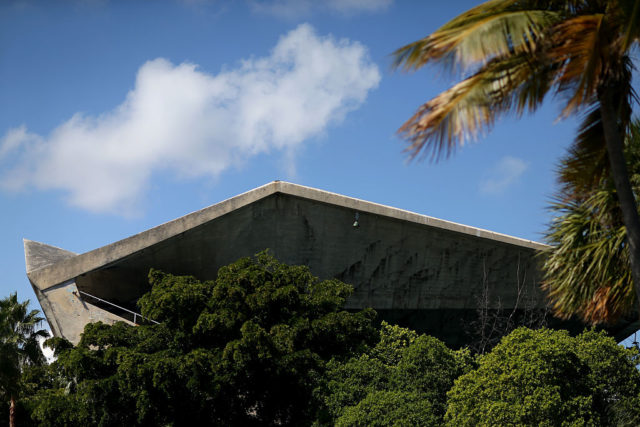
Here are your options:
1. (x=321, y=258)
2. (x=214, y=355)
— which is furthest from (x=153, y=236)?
(x=321, y=258)

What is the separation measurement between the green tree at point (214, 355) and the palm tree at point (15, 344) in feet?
12.3

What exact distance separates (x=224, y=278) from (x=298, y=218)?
4.74 meters

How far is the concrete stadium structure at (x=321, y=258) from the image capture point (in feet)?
66.7

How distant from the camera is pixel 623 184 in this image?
19.3 ft

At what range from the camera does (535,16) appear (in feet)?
17.4

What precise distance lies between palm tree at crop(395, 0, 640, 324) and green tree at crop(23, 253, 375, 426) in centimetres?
1120

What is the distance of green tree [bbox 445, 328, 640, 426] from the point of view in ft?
43.9

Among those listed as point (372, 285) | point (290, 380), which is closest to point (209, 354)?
point (290, 380)

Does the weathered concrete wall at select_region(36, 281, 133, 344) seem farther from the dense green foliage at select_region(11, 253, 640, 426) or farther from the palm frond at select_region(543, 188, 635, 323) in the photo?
the palm frond at select_region(543, 188, 635, 323)

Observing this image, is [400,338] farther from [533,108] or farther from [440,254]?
[533,108]

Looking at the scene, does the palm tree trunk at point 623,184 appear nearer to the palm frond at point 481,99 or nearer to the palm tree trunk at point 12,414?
the palm frond at point 481,99

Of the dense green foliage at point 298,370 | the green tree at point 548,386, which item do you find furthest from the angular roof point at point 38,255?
the green tree at point 548,386

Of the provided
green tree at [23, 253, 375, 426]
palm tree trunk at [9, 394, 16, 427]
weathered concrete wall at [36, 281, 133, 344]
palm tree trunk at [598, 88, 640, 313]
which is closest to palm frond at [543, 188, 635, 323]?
palm tree trunk at [598, 88, 640, 313]

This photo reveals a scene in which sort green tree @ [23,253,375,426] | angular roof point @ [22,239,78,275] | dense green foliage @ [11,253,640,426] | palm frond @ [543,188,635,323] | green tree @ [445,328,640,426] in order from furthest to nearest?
angular roof point @ [22,239,78,275]
green tree @ [23,253,375,426]
dense green foliage @ [11,253,640,426]
green tree @ [445,328,640,426]
palm frond @ [543,188,635,323]
